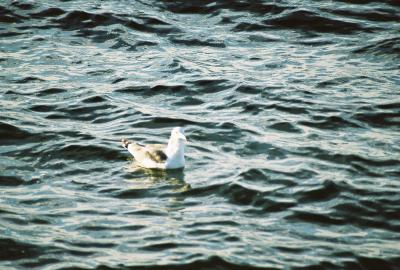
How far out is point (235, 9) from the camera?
71.5ft

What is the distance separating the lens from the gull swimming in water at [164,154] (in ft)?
44.2

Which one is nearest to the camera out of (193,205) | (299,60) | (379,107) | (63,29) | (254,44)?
(193,205)

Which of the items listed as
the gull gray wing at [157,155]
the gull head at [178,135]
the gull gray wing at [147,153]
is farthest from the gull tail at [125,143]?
the gull head at [178,135]

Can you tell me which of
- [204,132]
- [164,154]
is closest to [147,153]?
[164,154]

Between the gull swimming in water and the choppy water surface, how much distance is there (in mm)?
193

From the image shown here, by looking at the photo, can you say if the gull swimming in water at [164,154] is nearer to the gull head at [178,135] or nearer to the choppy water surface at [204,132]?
the gull head at [178,135]

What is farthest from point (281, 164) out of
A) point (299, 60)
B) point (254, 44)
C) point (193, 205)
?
point (254, 44)

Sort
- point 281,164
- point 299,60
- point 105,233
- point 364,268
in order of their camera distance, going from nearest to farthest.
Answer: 1. point 364,268
2. point 105,233
3. point 281,164
4. point 299,60

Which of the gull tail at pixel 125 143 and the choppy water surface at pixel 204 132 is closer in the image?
the choppy water surface at pixel 204 132

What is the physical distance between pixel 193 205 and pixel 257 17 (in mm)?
10047

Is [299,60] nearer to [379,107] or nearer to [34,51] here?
[379,107]

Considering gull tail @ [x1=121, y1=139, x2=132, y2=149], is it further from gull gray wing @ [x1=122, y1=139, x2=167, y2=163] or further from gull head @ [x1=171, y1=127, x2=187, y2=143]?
gull head @ [x1=171, y1=127, x2=187, y2=143]

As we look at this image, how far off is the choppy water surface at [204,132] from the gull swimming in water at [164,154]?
0.63 feet

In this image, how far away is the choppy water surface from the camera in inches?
427
